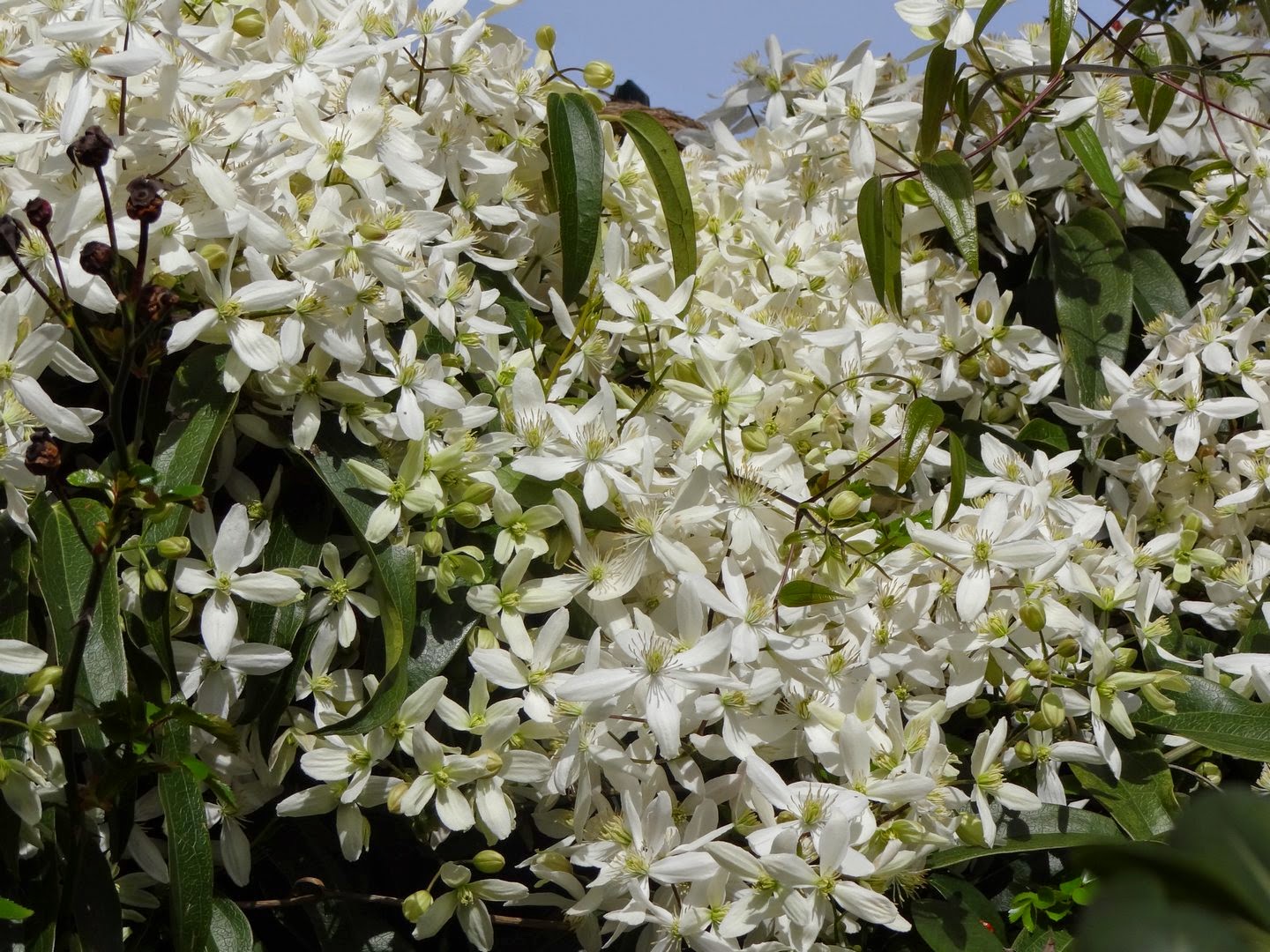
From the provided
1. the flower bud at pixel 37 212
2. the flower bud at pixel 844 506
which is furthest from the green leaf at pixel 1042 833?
the flower bud at pixel 37 212

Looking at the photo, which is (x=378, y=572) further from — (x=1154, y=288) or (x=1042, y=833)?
(x=1154, y=288)

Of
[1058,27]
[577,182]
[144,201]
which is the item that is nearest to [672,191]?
[577,182]

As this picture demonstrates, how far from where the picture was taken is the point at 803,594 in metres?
0.73

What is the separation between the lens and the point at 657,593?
0.81 m

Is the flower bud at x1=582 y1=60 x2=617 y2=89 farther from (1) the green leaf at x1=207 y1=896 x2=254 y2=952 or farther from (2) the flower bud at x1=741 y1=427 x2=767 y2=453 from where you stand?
(1) the green leaf at x1=207 y1=896 x2=254 y2=952

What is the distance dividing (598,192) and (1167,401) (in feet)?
1.65

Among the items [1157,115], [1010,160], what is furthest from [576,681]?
[1157,115]

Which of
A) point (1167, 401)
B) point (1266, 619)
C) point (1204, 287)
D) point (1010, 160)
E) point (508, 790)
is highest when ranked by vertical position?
point (1010, 160)

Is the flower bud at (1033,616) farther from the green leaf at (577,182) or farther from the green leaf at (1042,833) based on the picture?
the green leaf at (577,182)

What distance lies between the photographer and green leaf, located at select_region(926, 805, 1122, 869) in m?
0.77

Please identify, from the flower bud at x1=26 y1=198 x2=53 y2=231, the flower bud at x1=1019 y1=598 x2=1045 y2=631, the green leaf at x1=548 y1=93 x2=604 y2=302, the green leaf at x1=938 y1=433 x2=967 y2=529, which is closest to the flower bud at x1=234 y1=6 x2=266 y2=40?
the green leaf at x1=548 y1=93 x2=604 y2=302

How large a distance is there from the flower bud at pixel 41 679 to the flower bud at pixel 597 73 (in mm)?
618

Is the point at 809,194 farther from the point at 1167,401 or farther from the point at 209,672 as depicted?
the point at 209,672

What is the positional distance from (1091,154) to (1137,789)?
0.53 metres
